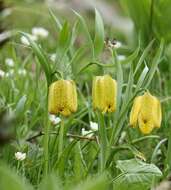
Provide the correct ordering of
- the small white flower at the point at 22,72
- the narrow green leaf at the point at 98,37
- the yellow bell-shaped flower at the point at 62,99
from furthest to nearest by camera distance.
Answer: the small white flower at the point at 22,72, the narrow green leaf at the point at 98,37, the yellow bell-shaped flower at the point at 62,99

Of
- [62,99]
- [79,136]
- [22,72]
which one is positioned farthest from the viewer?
[22,72]

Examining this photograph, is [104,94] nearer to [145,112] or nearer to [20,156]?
[145,112]

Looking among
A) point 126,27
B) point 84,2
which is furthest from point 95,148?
point 84,2

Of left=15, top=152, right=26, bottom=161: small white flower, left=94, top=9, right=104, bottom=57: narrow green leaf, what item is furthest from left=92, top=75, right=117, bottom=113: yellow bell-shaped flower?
left=15, top=152, right=26, bottom=161: small white flower

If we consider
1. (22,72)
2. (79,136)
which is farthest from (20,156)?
(22,72)

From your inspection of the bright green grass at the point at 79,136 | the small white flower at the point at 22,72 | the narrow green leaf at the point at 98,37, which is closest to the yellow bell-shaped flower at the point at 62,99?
the bright green grass at the point at 79,136

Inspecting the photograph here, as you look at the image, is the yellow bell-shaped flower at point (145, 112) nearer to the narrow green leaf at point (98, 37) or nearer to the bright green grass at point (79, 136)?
the bright green grass at point (79, 136)

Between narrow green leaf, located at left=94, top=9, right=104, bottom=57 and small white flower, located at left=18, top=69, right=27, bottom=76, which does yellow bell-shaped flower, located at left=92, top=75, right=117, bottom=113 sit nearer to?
narrow green leaf, located at left=94, top=9, right=104, bottom=57
